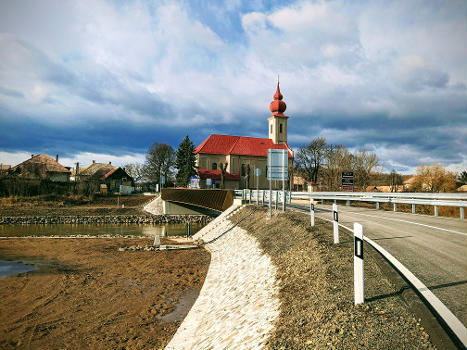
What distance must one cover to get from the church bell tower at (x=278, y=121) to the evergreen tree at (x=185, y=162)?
2106cm

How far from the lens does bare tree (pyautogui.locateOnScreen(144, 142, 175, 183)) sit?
74625 millimetres

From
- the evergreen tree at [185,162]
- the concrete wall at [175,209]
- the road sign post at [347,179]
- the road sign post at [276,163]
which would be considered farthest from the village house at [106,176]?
the road sign post at [276,163]

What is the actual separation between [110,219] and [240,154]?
31.3m

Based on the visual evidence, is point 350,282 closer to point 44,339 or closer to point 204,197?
point 44,339

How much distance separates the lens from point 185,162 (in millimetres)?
62375

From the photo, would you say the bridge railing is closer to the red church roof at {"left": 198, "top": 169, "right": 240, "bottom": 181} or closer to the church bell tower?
the red church roof at {"left": 198, "top": 169, "right": 240, "bottom": 181}

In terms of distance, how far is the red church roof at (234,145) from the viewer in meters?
65.8

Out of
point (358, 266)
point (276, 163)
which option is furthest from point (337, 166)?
point (358, 266)

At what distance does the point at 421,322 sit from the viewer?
3754 mm

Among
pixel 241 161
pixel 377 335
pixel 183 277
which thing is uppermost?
pixel 241 161

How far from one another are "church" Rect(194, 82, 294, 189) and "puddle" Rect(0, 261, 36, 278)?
4441 cm

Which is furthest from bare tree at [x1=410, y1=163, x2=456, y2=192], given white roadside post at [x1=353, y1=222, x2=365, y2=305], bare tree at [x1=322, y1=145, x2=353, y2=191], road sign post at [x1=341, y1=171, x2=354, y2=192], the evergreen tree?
the evergreen tree

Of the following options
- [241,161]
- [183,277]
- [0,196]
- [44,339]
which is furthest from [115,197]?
[44,339]

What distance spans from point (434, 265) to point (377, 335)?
10.4 ft
